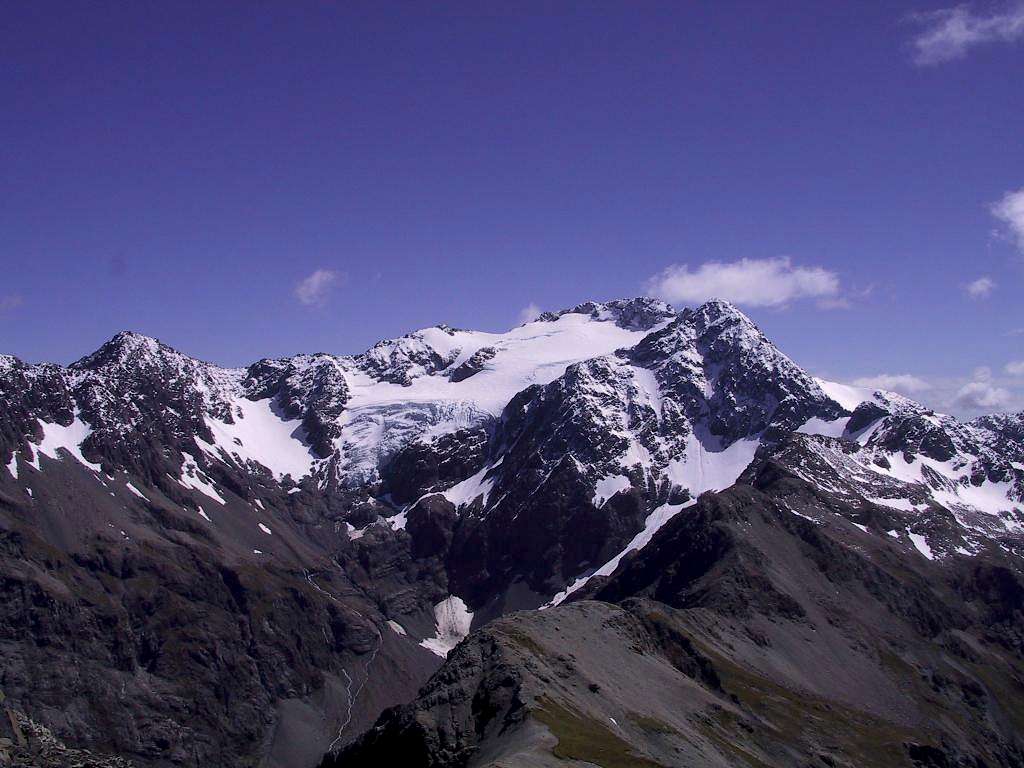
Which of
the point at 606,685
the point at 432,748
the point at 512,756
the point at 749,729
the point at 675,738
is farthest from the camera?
the point at 749,729

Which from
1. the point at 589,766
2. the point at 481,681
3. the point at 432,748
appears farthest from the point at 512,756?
the point at 481,681

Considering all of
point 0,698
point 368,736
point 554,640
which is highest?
point 554,640

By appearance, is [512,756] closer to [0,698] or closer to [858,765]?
[0,698]

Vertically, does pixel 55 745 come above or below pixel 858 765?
below

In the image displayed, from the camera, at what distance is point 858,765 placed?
192500 mm

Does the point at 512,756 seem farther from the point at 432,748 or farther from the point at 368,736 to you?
the point at 368,736

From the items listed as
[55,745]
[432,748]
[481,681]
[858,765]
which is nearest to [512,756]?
[432,748]

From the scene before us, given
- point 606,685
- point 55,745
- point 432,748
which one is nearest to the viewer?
point 55,745

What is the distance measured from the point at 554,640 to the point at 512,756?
63.9m

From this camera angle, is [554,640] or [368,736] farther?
[554,640]

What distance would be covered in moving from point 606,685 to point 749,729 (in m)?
38.2

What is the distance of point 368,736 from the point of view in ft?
450

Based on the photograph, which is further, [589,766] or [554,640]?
[554,640]

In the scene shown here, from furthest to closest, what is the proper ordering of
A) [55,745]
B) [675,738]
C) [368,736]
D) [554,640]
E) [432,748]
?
1. [554,640]
2. [675,738]
3. [368,736]
4. [432,748]
5. [55,745]
